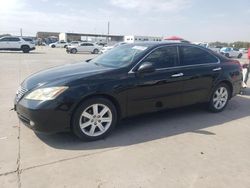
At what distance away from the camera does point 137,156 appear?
12.2 ft

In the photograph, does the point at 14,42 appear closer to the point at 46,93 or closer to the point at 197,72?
the point at 197,72

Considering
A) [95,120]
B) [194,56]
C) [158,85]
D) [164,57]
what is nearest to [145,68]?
[158,85]

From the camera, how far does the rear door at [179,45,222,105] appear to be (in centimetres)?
515

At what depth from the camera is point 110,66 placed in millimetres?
4668

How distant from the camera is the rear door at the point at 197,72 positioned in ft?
16.9

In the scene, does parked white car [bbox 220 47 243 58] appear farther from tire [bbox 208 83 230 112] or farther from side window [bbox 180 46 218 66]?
side window [bbox 180 46 218 66]

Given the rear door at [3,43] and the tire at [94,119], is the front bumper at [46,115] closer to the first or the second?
the tire at [94,119]

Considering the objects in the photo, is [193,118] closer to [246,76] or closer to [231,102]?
[231,102]

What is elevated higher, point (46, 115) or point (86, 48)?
point (86, 48)

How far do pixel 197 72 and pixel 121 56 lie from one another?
1.51m

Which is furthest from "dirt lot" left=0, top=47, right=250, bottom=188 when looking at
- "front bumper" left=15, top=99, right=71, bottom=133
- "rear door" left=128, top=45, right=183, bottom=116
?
"rear door" left=128, top=45, right=183, bottom=116

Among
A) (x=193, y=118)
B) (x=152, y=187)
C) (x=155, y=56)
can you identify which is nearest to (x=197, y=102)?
(x=193, y=118)

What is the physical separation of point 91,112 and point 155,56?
156cm

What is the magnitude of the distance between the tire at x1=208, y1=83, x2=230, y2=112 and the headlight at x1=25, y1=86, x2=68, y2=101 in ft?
10.6
